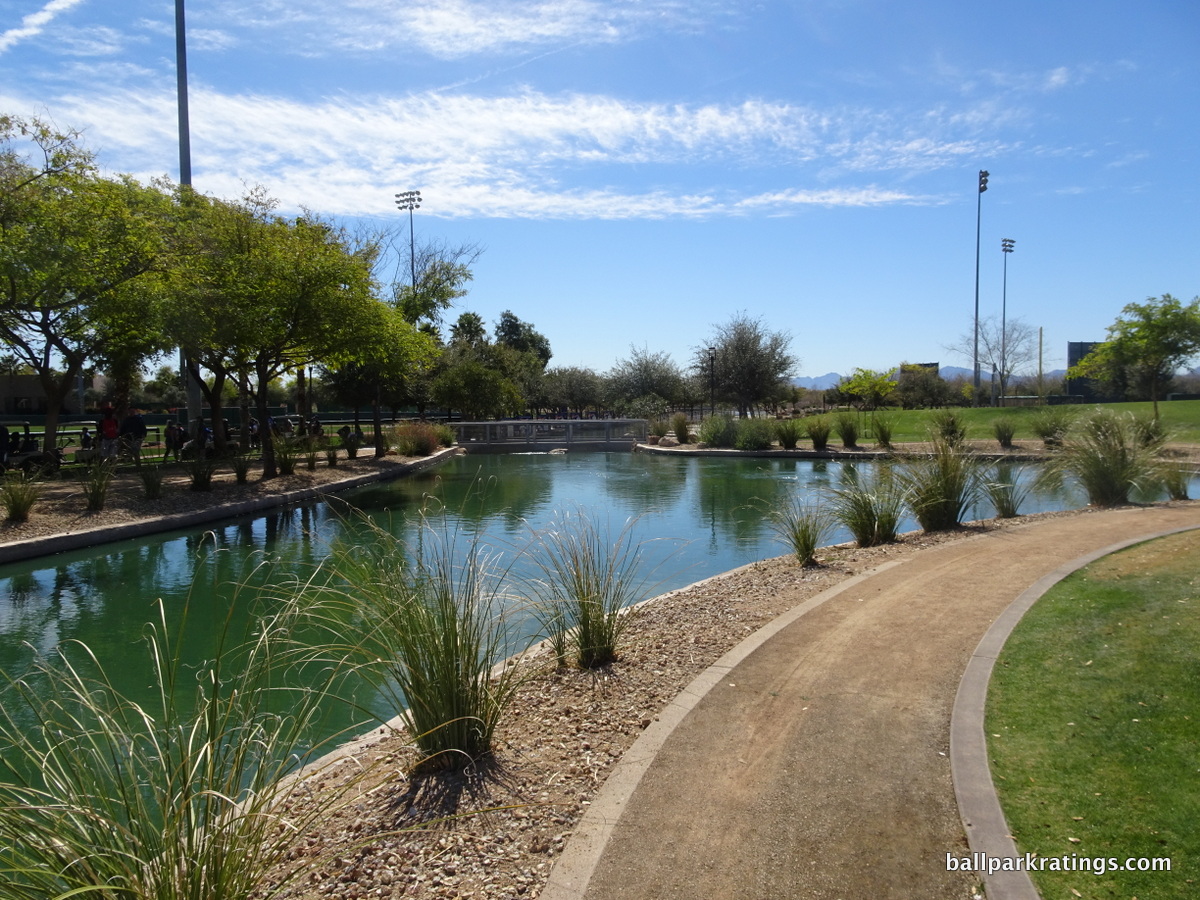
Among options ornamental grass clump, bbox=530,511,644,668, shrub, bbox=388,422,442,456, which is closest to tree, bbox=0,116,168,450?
shrub, bbox=388,422,442,456

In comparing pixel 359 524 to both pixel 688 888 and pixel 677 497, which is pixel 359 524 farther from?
pixel 688 888

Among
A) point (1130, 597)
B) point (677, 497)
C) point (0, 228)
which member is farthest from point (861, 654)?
point (0, 228)

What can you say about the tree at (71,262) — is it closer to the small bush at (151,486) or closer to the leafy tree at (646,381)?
the small bush at (151,486)

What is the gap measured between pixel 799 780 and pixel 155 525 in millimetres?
12049

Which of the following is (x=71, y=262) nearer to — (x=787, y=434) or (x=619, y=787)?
(x=619, y=787)

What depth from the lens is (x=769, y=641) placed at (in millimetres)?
5250

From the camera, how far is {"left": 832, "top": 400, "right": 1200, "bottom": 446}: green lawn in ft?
80.6

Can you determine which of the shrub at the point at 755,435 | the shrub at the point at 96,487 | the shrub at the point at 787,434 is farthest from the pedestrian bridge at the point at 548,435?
the shrub at the point at 96,487

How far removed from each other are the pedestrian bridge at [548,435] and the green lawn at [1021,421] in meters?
8.16

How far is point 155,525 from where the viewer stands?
41.0 ft

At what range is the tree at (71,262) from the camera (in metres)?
14.1

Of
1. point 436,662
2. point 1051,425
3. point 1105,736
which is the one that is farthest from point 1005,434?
point 436,662

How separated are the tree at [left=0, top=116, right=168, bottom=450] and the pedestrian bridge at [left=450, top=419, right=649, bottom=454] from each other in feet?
45.4

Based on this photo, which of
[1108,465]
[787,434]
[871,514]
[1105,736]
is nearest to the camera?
[1105,736]
